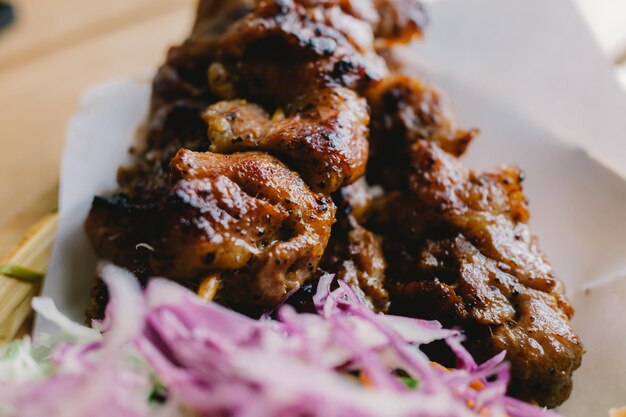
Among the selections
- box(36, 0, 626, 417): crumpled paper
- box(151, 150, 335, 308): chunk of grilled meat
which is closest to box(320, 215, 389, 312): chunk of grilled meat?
box(151, 150, 335, 308): chunk of grilled meat

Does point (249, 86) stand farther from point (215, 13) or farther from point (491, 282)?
point (491, 282)

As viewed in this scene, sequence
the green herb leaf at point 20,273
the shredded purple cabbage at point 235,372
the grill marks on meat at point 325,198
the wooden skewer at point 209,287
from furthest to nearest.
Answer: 1. the green herb leaf at point 20,273
2. the grill marks on meat at point 325,198
3. the wooden skewer at point 209,287
4. the shredded purple cabbage at point 235,372

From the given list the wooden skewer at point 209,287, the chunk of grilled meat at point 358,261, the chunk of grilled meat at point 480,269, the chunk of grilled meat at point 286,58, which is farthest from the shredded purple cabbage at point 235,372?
the chunk of grilled meat at point 286,58

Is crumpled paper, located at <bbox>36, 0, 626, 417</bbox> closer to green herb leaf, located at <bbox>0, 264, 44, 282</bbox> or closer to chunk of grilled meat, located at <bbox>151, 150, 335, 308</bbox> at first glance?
A: green herb leaf, located at <bbox>0, 264, 44, 282</bbox>

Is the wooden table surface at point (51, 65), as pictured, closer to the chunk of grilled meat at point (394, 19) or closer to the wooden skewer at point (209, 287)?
the wooden skewer at point (209, 287)

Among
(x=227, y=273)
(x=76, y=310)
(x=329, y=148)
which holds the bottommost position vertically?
(x=76, y=310)

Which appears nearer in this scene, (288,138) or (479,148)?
(288,138)

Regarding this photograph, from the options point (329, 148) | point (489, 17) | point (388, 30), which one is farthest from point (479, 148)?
point (329, 148)

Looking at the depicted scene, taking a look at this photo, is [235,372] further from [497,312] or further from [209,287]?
[497,312]
